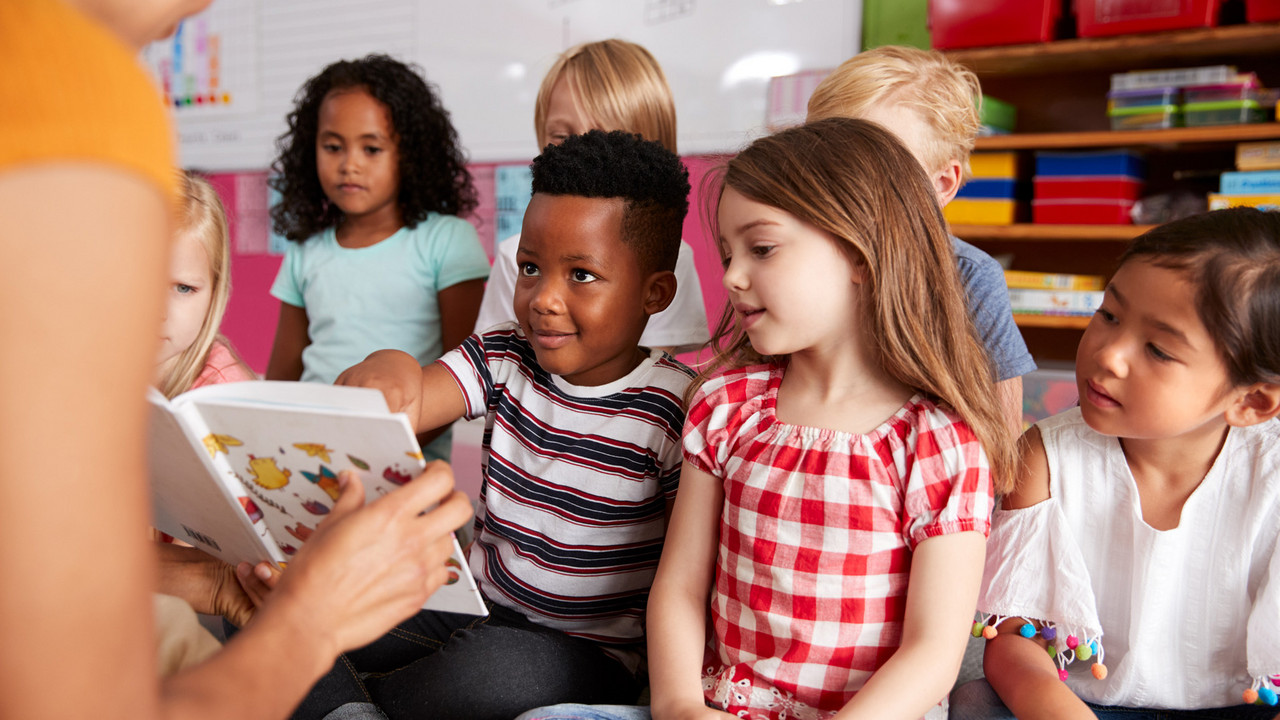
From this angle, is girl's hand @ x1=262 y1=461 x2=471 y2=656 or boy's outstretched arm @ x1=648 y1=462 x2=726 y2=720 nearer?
girl's hand @ x1=262 y1=461 x2=471 y2=656

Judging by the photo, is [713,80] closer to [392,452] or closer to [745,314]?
[745,314]

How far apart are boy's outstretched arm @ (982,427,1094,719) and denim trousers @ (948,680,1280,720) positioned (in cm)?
1

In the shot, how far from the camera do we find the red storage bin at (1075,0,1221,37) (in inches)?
76.5

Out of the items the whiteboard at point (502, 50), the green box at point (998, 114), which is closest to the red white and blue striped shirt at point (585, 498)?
the whiteboard at point (502, 50)

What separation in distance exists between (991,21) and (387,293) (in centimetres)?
157

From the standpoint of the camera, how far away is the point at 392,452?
2.36 ft

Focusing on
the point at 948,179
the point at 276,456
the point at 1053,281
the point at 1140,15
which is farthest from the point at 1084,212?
the point at 276,456

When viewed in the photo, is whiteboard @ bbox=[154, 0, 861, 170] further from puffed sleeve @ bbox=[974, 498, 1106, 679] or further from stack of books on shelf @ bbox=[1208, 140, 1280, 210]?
puffed sleeve @ bbox=[974, 498, 1106, 679]

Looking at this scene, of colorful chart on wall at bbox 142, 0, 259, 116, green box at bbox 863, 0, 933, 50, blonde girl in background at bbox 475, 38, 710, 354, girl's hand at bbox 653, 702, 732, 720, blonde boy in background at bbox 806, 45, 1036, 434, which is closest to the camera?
girl's hand at bbox 653, 702, 732, 720

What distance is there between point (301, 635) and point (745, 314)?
0.55 m

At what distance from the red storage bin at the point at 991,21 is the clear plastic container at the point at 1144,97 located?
0.21 m

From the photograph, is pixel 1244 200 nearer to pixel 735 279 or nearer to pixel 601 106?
pixel 601 106

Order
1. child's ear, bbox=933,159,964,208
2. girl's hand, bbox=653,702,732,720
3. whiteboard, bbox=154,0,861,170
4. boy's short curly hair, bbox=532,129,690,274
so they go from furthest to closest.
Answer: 1. whiteboard, bbox=154,0,861,170
2. child's ear, bbox=933,159,964,208
3. boy's short curly hair, bbox=532,129,690,274
4. girl's hand, bbox=653,702,732,720

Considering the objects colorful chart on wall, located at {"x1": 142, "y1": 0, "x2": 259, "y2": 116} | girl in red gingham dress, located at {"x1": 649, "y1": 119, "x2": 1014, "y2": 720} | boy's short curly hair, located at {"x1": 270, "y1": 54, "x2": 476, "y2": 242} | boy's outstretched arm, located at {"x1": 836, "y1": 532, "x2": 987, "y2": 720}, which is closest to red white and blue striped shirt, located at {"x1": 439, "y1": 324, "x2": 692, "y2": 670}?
girl in red gingham dress, located at {"x1": 649, "y1": 119, "x2": 1014, "y2": 720}
